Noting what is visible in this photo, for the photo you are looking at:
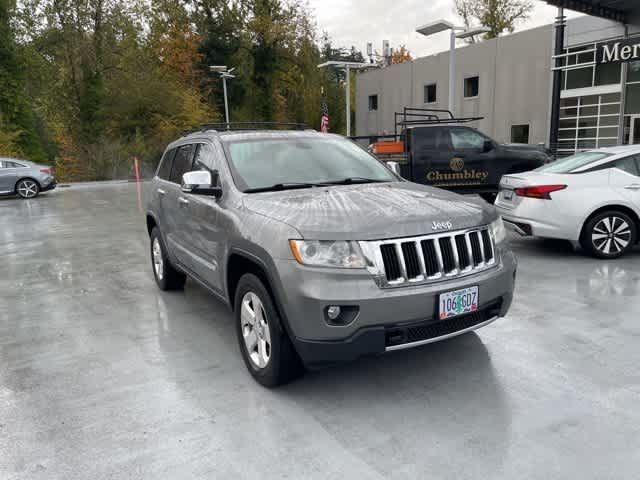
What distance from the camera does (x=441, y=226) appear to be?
3502 millimetres

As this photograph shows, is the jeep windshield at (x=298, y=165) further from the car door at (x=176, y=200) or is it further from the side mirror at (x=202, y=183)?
the car door at (x=176, y=200)

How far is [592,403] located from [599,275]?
3.49 m

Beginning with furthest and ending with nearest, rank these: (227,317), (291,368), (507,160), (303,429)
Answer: (507,160)
(227,317)
(291,368)
(303,429)

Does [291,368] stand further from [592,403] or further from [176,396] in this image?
[592,403]

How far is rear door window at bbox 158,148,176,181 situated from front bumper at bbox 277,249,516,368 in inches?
123

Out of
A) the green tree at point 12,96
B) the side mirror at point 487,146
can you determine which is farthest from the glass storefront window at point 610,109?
the green tree at point 12,96

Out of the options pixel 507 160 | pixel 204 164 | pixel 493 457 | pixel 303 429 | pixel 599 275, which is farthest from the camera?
pixel 507 160

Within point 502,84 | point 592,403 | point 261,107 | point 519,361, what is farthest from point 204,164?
point 261,107

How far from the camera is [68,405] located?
3643 mm

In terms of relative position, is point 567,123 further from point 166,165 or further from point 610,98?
point 166,165

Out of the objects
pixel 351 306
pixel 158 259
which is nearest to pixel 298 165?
pixel 351 306

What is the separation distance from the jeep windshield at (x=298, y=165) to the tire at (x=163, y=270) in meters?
1.91

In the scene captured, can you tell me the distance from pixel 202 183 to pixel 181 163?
1528 mm

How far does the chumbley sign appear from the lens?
18.0m
